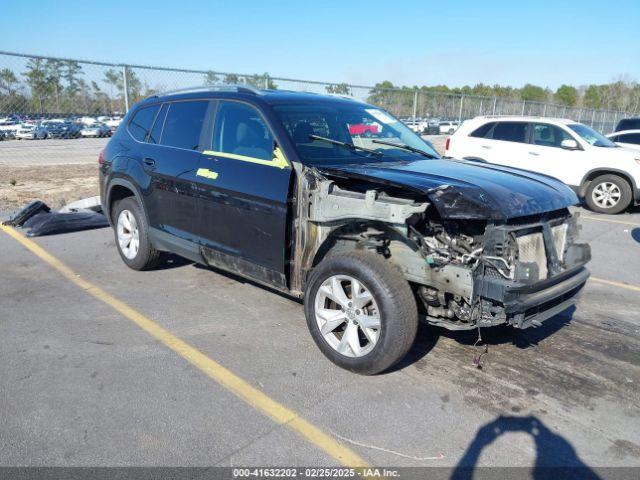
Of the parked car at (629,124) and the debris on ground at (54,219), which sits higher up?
the parked car at (629,124)

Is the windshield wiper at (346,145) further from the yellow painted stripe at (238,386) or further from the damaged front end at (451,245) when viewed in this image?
the yellow painted stripe at (238,386)

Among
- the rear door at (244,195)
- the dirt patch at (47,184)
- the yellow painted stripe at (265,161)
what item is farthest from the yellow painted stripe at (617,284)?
the dirt patch at (47,184)

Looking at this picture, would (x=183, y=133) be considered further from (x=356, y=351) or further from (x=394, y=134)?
(x=356, y=351)

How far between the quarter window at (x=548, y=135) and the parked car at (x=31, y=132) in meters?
12.3

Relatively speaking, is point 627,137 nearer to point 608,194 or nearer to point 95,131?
point 608,194

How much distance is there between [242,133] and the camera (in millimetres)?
4273

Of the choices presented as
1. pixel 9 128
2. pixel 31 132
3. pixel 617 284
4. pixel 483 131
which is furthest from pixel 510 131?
pixel 9 128

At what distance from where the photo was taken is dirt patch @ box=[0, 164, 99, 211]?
9336mm

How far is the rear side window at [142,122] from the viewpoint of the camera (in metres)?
5.28

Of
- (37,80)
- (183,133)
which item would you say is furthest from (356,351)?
(37,80)

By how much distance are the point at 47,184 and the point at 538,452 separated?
1104 cm

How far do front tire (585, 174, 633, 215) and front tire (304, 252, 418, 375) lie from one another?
8449mm

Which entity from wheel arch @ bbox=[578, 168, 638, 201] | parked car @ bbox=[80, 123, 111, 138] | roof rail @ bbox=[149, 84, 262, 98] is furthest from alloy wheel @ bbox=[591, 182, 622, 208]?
parked car @ bbox=[80, 123, 111, 138]

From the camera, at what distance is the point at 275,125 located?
4016 millimetres
